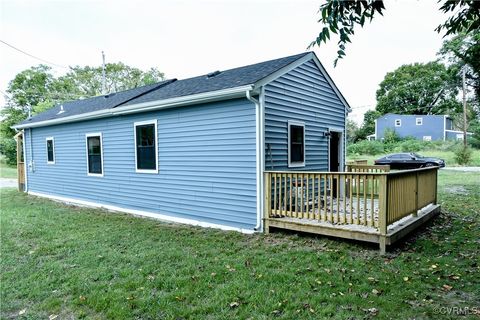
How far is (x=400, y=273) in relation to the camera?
3750 millimetres

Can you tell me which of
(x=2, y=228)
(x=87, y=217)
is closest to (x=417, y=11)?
(x=87, y=217)

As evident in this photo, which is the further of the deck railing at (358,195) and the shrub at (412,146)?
the shrub at (412,146)

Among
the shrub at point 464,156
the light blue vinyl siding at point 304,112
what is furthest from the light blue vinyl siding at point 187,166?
the shrub at point 464,156

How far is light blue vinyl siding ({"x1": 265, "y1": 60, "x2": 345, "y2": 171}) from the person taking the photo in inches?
238

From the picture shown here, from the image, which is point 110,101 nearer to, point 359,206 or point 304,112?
point 304,112

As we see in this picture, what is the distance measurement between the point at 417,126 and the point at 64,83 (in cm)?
4197

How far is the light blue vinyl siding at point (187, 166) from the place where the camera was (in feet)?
19.7

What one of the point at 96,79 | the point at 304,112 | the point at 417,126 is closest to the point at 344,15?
the point at 304,112

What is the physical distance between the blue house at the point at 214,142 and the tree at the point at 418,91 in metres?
42.0

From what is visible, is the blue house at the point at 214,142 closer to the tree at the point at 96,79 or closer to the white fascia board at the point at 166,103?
the white fascia board at the point at 166,103

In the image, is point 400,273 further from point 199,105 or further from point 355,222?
point 199,105

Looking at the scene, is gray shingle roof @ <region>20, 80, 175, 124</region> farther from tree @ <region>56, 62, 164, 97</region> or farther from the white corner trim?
tree @ <region>56, 62, 164, 97</region>

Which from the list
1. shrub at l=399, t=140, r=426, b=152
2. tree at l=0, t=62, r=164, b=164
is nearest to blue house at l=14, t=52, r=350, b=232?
shrub at l=399, t=140, r=426, b=152

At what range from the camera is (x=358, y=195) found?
4496 millimetres
